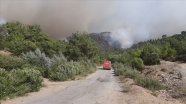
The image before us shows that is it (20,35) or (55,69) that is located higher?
(20,35)

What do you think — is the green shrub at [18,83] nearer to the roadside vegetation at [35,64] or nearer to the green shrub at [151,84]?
the roadside vegetation at [35,64]

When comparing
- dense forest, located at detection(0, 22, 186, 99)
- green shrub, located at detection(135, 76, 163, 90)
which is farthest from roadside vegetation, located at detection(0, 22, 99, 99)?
green shrub, located at detection(135, 76, 163, 90)

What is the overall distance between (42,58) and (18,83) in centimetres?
1336

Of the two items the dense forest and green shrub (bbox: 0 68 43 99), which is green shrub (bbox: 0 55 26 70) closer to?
the dense forest

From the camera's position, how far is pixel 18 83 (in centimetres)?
1994

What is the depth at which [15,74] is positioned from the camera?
2120cm

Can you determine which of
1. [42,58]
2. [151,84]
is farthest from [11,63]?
[151,84]

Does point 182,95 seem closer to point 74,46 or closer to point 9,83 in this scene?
point 9,83

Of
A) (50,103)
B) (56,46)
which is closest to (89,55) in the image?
(56,46)

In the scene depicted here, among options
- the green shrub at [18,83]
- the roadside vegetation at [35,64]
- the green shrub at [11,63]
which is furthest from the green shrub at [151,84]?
the green shrub at [11,63]

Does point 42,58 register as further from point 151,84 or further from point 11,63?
point 151,84

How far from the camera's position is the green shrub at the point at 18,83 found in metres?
18.1

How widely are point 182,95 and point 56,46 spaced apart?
3795cm

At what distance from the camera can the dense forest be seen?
20.7 meters
